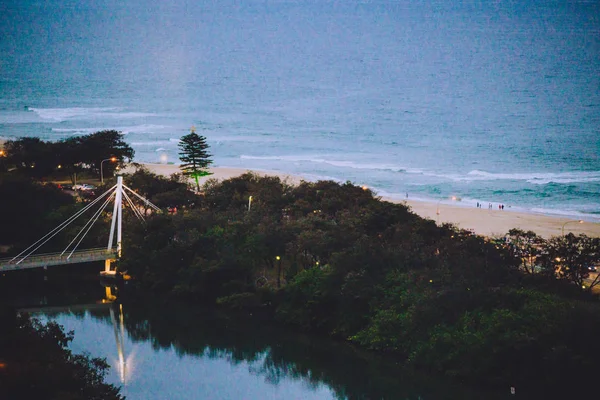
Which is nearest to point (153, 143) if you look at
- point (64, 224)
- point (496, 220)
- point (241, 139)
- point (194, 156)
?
point (241, 139)

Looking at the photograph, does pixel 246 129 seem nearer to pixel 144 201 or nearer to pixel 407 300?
pixel 144 201

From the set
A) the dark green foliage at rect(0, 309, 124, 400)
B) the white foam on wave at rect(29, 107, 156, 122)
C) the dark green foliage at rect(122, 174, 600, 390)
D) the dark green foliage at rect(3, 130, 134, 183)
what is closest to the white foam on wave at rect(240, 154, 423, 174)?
the dark green foliage at rect(3, 130, 134, 183)

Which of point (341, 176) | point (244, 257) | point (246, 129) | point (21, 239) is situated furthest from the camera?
point (246, 129)

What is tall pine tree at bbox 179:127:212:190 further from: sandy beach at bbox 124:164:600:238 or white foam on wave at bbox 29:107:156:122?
white foam on wave at bbox 29:107:156:122

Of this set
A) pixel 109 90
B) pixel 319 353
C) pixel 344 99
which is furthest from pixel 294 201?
pixel 109 90

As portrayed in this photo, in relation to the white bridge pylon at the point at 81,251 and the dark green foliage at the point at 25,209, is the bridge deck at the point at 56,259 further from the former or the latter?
the dark green foliage at the point at 25,209

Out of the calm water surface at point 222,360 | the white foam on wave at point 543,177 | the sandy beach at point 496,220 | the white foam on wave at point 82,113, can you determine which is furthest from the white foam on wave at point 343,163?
the calm water surface at point 222,360

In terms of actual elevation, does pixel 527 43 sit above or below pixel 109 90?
above
